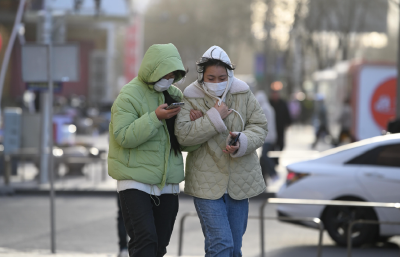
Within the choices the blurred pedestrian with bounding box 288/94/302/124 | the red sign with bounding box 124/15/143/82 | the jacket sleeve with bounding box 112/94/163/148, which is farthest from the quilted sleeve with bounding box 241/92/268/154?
the blurred pedestrian with bounding box 288/94/302/124

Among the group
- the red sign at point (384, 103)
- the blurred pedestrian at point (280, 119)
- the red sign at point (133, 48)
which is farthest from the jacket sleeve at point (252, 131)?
→ the red sign at point (133, 48)

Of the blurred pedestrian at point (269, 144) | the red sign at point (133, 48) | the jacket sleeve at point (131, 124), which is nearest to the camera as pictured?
the jacket sleeve at point (131, 124)

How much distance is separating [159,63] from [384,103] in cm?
1594

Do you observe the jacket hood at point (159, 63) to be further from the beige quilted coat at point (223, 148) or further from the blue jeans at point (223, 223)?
the blue jeans at point (223, 223)

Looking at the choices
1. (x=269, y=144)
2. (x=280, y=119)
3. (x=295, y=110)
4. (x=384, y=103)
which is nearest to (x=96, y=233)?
(x=269, y=144)

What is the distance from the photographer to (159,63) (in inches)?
174

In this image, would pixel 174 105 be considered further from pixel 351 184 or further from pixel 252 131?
pixel 351 184

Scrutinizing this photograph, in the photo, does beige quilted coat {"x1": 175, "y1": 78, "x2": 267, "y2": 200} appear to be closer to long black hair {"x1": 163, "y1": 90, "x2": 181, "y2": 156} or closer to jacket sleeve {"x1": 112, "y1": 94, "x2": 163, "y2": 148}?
long black hair {"x1": 163, "y1": 90, "x2": 181, "y2": 156}

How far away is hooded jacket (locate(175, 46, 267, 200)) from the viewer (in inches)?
175

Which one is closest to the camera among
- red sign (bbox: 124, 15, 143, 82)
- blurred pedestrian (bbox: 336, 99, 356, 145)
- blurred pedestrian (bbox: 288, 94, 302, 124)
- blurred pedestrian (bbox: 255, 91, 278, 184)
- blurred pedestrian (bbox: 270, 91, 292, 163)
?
blurred pedestrian (bbox: 255, 91, 278, 184)

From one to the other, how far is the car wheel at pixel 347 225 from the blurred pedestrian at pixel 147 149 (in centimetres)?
399

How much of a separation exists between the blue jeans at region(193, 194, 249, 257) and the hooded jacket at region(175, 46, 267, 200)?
2.8 inches

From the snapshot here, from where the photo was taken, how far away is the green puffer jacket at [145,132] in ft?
14.3

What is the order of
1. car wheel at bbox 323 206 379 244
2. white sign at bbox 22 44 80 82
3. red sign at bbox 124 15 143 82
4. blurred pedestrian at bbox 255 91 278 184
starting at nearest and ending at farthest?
white sign at bbox 22 44 80 82, car wheel at bbox 323 206 379 244, blurred pedestrian at bbox 255 91 278 184, red sign at bbox 124 15 143 82
